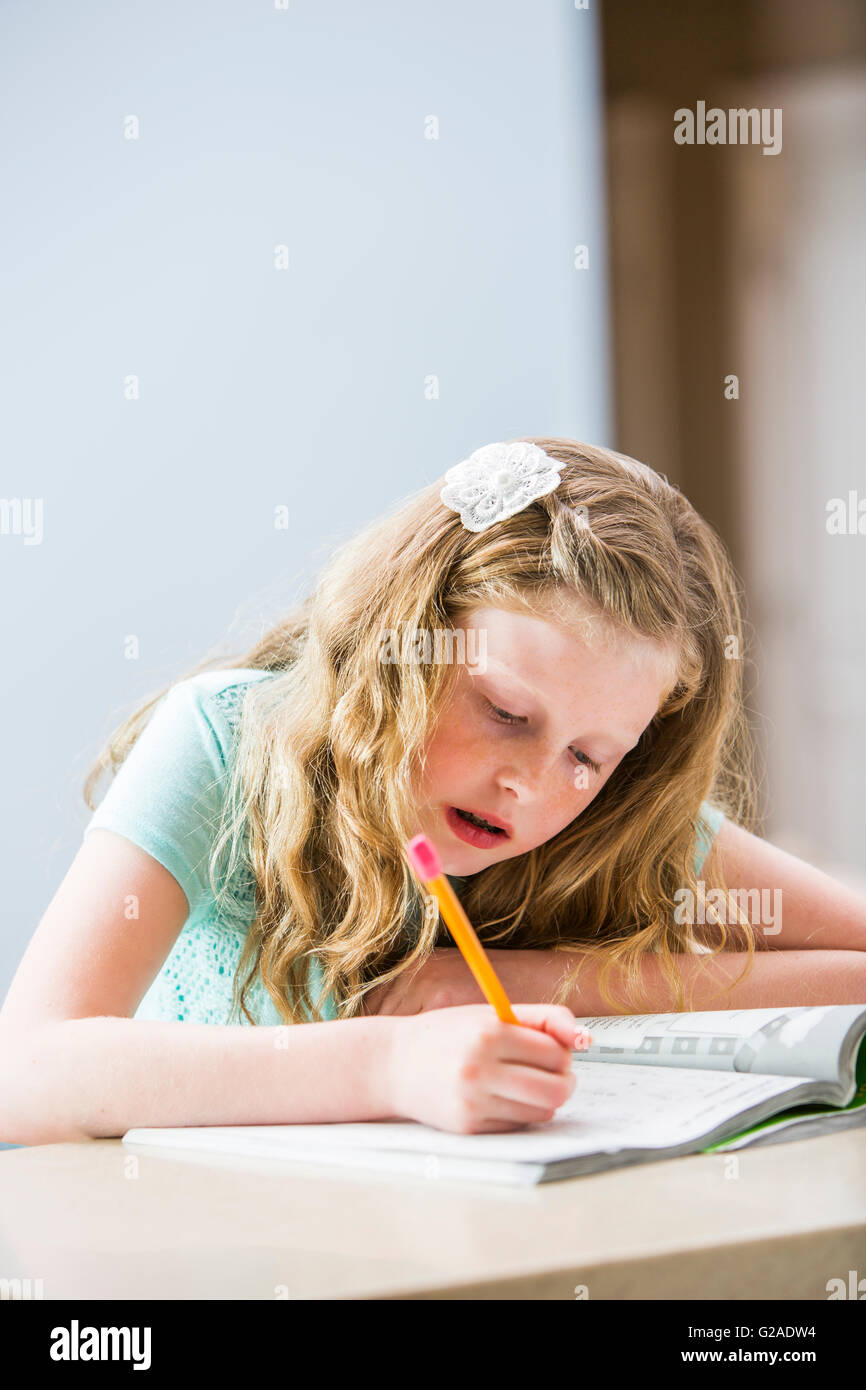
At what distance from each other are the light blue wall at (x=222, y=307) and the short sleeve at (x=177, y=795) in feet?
0.95

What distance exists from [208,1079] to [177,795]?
10.7 inches

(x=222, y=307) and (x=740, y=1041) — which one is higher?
(x=222, y=307)

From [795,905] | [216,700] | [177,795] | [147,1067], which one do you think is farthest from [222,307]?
[147,1067]

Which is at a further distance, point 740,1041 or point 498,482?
point 498,482

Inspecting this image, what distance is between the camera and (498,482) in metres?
0.84

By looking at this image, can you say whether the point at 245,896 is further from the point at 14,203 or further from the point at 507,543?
the point at 14,203

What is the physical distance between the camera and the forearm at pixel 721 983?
794mm

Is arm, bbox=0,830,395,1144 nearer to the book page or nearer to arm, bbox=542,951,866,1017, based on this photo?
the book page

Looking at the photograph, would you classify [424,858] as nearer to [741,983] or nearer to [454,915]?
[454,915]

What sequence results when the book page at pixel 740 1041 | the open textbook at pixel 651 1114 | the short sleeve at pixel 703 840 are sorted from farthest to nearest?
the short sleeve at pixel 703 840, the book page at pixel 740 1041, the open textbook at pixel 651 1114

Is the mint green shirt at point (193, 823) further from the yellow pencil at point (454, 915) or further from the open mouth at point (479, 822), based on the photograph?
the yellow pencil at point (454, 915)

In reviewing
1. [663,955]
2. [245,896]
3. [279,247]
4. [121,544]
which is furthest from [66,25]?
[663,955]

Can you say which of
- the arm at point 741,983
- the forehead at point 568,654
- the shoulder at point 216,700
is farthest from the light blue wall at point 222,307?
the arm at point 741,983

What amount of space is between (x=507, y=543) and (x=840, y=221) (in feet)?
4.72
